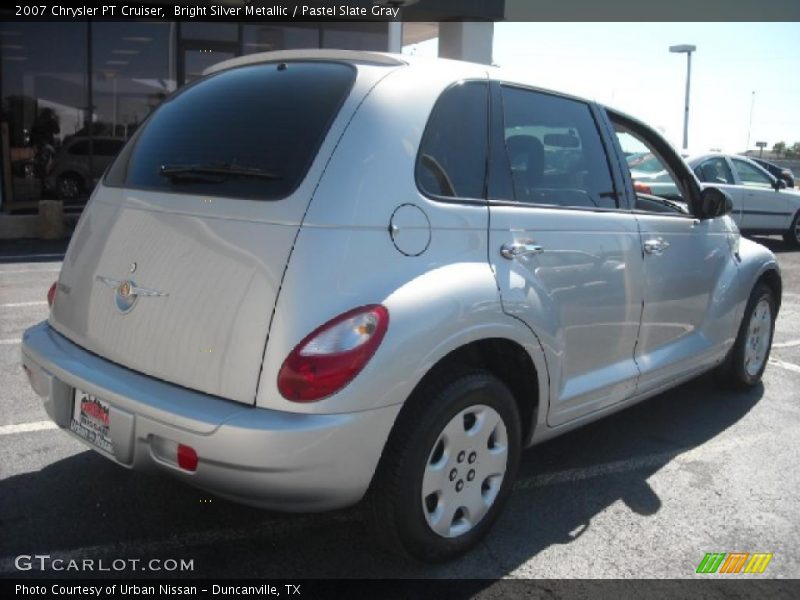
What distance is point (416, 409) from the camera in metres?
2.58

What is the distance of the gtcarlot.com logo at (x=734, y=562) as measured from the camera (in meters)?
2.93

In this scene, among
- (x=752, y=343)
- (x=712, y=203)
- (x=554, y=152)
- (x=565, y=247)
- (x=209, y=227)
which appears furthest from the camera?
(x=752, y=343)

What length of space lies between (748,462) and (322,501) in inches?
102

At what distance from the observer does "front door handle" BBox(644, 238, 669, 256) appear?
369cm

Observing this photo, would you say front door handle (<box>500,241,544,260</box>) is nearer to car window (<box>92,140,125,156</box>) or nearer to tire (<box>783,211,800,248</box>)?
tire (<box>783,211,800,248</box>)

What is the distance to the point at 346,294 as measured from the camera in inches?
93.9

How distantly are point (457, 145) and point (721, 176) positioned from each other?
10.6 metres

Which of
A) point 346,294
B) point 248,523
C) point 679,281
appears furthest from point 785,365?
point 346,294

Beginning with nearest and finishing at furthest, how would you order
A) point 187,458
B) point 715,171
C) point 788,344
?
1. point 187,458
2. point 788,344
3. point 715,171

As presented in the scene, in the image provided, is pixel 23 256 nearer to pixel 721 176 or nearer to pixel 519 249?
pixel 519 249

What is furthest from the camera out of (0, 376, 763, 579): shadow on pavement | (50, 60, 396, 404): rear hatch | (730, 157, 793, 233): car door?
(730, 157, 793, 233): car door

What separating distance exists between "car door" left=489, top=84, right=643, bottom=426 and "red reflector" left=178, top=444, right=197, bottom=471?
1.23 m

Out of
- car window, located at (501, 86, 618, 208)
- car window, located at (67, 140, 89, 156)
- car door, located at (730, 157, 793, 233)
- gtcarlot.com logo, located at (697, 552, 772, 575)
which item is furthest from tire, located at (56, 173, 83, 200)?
gtcarlot.com logo, located at (697, 552, 772, 575)

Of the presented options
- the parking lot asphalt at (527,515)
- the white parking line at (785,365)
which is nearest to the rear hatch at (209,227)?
the parking lot asphalt at (527,515)
